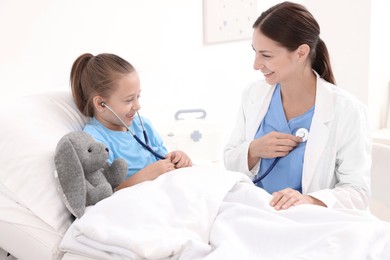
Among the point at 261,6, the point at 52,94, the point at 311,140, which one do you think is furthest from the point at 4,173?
the point at 261,6

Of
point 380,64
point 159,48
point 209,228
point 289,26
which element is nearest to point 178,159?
point 209,228

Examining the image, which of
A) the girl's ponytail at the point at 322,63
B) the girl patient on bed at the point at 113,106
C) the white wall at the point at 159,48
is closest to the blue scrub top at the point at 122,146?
the girl patient on bed at the point at 113,106

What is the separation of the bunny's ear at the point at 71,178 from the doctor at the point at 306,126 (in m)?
0.66

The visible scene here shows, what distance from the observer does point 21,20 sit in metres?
2.03

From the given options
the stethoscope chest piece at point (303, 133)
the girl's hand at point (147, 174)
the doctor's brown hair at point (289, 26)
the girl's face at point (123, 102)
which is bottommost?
the girl's hand at point (147, 174)

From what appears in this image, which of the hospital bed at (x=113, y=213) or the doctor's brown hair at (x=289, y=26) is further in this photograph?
the doctor's brown hair at (x=289, y=26)

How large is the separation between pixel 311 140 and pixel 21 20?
1.16 meters

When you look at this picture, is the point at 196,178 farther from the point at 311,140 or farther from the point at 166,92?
the point at 166,92

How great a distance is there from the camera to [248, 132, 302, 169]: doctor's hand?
1.80 meters

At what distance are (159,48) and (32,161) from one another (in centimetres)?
135

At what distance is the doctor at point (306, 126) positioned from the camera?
1775mm

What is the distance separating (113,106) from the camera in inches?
67.8

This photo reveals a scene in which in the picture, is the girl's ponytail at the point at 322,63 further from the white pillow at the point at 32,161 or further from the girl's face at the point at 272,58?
the white pillow at the point at 32,161

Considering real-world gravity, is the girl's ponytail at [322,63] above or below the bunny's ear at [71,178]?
above
